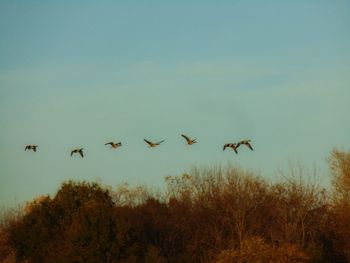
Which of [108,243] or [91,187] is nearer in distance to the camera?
[108,243]

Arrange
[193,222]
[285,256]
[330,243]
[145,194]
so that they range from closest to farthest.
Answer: [285,256], [330,243], [193,222], [145,194]

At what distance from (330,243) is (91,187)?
23555 millimetres

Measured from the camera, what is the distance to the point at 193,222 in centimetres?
6284

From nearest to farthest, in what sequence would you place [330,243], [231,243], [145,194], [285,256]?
[285,256]
[231,243]
[330,243]
[145,194]

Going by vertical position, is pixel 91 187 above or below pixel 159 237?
above

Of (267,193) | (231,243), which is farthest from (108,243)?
(267,193)

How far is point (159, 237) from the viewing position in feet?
197

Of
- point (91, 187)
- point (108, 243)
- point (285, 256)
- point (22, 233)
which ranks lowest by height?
point (285, 256)

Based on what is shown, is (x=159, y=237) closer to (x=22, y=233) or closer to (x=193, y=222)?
(x=193, y=222)

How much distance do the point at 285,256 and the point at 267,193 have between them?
26.4m

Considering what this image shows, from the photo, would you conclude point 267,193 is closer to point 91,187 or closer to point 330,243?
point 330,243

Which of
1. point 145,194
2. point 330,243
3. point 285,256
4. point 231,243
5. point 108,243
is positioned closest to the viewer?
point 285,256

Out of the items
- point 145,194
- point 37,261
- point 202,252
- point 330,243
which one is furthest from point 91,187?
point 330,243

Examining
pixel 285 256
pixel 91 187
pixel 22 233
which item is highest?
pixel 91 187
